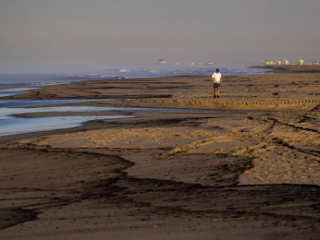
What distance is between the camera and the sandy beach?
426 cm

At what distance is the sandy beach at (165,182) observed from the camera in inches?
168

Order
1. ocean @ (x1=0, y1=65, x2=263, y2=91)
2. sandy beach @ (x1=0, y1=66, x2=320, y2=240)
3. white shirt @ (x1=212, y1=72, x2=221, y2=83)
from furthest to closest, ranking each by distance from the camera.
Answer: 1. ocean @ (x1=0, y1=65, x2=263, y2=91)
2. white shirt @ (x1=212, y1=72, x2=221, y2=83)
3. sandy beach @ (x1=0, y1=66, x2=320, y2=240)

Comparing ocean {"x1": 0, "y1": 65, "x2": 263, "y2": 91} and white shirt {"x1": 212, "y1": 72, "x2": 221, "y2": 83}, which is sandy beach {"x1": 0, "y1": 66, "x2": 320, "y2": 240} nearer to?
white shirt {"x1": 212, "y1": 72, "x2": 221, "y2": 83}

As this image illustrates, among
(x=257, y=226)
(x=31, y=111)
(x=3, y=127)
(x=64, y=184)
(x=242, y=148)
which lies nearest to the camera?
(x=257, y=226)

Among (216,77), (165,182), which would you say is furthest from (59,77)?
(165,182)

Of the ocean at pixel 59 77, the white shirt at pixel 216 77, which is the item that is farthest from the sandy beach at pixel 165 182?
the ocean at pixel 59 77

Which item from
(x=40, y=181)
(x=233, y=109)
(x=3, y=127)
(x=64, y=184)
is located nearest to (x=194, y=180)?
(x=64, y=184)

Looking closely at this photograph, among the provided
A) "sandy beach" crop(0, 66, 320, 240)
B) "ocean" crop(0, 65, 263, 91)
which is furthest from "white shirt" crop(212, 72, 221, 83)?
"ocean" crop(0, 65, 263, 91)

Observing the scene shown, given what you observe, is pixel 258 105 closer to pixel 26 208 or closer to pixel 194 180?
pixel 194 180

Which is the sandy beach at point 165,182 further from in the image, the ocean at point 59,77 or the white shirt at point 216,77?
the ocean at point 59,77

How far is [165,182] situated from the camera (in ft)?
20.0

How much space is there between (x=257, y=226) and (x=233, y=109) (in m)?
13.3

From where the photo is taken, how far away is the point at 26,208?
5062 mm

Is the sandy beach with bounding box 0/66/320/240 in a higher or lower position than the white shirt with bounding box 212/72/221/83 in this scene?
lower
